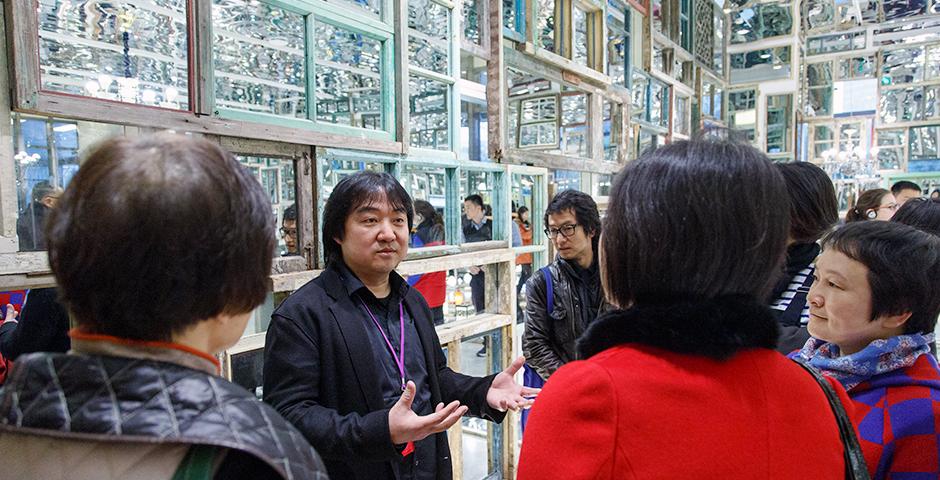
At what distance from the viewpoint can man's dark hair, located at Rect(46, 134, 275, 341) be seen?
595mm

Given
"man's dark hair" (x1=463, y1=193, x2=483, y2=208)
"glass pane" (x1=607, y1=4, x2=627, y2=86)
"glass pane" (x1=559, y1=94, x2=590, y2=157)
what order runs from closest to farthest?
1. "man's dark hair" (x1=463, y1=193, x2=483, y2=208)
2. "glass pane" (x1=559, y1=94, x2=590, y2=157)
3. "glass pane" (x1=607, y1=4, x2=627, y2=86)

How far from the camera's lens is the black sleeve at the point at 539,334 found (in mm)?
2521

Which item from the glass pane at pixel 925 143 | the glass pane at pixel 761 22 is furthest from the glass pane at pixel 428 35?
the glass pane at pixel 925 143

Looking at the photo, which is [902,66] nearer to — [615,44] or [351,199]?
[615,44]

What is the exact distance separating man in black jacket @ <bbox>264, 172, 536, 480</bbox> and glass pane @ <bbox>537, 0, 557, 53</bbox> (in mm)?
2359

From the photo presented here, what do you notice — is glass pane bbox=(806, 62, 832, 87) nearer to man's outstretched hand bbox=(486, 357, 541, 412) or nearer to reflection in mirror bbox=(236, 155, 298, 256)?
reflection in mirror bbox=(236, 155, 298, 256)

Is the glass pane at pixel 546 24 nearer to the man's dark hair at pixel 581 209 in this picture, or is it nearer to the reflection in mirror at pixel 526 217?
the reflection in mirror at pixel 526 217

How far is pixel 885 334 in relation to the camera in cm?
129

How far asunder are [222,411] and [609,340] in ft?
1.67

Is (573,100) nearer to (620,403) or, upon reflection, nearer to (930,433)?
(930,433)

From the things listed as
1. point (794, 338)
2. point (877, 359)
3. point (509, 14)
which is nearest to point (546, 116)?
point (509, 14)

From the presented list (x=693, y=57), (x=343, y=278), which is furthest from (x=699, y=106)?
(x=343, y=278)

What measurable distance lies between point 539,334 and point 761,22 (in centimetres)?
896

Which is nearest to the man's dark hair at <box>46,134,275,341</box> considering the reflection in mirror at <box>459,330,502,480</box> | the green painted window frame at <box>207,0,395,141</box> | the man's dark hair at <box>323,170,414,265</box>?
the man's dark hair at <box>323,170,414,265</box>
